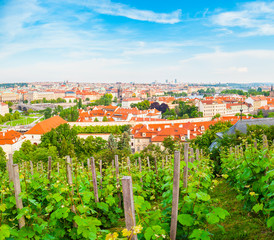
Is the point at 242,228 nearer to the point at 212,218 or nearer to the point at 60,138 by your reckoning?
the point at 212,218

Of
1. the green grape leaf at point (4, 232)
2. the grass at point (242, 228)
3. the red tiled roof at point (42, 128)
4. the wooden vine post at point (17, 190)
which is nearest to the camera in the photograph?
the green grape leaf at point (4, 232)

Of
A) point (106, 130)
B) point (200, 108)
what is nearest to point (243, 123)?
point (106, 130)

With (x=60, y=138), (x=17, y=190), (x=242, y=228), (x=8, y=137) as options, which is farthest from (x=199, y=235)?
(x=8, y=137)

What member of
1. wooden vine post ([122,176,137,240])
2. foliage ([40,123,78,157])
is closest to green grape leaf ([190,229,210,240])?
wooden vine post ([122,176,137,240])

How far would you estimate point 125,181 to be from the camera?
1937 mm

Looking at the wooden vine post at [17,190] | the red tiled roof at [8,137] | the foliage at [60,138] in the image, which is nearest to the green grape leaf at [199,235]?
the wooden vine post at [17,190]

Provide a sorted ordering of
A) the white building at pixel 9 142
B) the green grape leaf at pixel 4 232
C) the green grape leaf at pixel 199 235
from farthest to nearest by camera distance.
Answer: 1. the white building at pixel 9 142
2. the green grape leaf at pixel 4 232
3. the green grape leaf at pixel 199 235

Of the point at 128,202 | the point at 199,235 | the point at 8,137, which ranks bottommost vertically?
the point at 8,137

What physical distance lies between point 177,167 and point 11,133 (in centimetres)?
3646

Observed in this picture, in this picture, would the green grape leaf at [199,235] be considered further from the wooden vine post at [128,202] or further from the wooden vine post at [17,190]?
the wooden vine post at [17,190]

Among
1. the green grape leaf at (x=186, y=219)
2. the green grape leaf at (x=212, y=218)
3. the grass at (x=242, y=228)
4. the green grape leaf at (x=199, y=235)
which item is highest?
the green grape leaf at (x=212, y=218)

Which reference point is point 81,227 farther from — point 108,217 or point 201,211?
point 108,217

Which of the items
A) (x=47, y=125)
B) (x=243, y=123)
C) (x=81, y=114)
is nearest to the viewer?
(x=243, y=123)

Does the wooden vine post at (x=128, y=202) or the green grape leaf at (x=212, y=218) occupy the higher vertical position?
the wooden vine post at (x=128, y=202)
